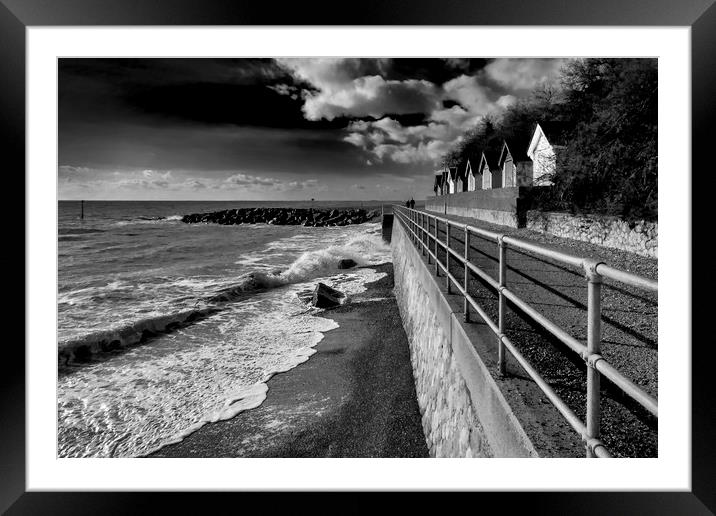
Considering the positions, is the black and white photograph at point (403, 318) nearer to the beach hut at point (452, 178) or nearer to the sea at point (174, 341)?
the sea at point (174, 341)

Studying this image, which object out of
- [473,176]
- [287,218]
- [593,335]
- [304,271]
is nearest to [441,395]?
[593,335]

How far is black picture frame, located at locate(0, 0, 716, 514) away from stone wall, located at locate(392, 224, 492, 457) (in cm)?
32

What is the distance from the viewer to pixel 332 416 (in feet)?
13.9

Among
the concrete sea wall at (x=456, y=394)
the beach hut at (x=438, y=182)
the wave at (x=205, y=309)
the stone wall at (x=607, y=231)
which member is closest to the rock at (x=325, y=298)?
the wave at (x=205, y=309)

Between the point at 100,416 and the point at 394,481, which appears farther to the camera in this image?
the point at 100,416

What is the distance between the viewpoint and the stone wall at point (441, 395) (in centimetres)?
233

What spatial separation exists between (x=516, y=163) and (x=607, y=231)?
17.0 m

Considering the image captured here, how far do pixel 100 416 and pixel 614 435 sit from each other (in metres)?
5.14
